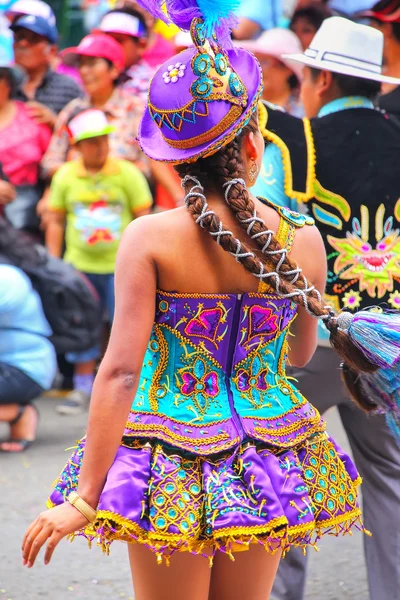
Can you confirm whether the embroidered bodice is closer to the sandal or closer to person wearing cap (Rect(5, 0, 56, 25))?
the sandal

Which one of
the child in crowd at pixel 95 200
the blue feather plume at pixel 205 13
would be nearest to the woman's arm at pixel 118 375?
the blue feather plume at pixel 205 13

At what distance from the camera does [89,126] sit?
22.7ft

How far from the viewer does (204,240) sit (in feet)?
8.04

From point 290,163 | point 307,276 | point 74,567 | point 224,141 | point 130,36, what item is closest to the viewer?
point 224,141

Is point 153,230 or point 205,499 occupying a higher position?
point 153,230

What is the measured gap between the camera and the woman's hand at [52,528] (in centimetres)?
230

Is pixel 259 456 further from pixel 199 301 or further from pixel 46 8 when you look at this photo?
pixel 46 8

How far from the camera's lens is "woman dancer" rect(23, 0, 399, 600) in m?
2.35

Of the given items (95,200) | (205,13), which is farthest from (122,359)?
(95,200)

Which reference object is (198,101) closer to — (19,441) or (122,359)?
(122,359)

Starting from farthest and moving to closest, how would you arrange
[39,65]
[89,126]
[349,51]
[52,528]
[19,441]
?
[39,65] < [89,126] < [19,441] < [349,51] < [52,528]

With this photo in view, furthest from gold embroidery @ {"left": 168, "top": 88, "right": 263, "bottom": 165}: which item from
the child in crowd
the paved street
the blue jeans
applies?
the blue jeans

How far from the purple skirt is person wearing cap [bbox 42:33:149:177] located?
508 cm

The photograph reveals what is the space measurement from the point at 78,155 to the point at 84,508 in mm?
5107
